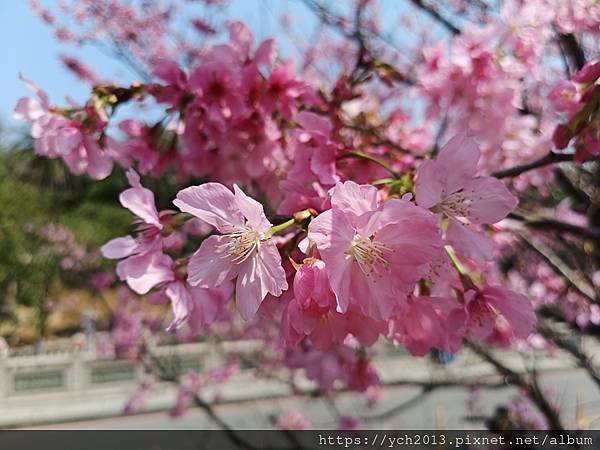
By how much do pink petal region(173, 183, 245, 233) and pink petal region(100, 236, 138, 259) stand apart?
0.61ft

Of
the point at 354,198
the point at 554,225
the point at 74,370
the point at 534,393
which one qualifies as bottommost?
the point at 74,370

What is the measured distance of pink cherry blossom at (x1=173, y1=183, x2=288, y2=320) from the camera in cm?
60

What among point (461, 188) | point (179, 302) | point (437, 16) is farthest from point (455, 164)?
point (437, 16)

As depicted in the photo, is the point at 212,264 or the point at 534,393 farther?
the point at 534,393

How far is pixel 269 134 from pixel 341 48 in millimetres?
3647

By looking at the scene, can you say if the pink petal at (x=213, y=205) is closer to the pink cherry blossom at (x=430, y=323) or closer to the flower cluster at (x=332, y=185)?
the flower cluster at (x=332, y=185)

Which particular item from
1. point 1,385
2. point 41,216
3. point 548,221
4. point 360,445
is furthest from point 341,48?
point 41,216

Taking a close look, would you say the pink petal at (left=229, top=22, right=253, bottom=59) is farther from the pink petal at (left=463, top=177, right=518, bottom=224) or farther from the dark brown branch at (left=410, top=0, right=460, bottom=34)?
the dark brown branch at (left=410, top=0, right=460, bottom=34)

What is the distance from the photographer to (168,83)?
40.6 inches

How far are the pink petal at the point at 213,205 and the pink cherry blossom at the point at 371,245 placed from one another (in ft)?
0.37

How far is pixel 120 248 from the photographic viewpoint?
76 centimetres

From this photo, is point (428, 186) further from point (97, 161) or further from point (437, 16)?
point (437, 16)

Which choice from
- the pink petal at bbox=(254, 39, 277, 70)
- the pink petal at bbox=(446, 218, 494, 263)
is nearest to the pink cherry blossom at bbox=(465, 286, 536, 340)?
the pink petal at bbox=(446, 218, 494, 263)

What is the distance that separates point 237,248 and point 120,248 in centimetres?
23
